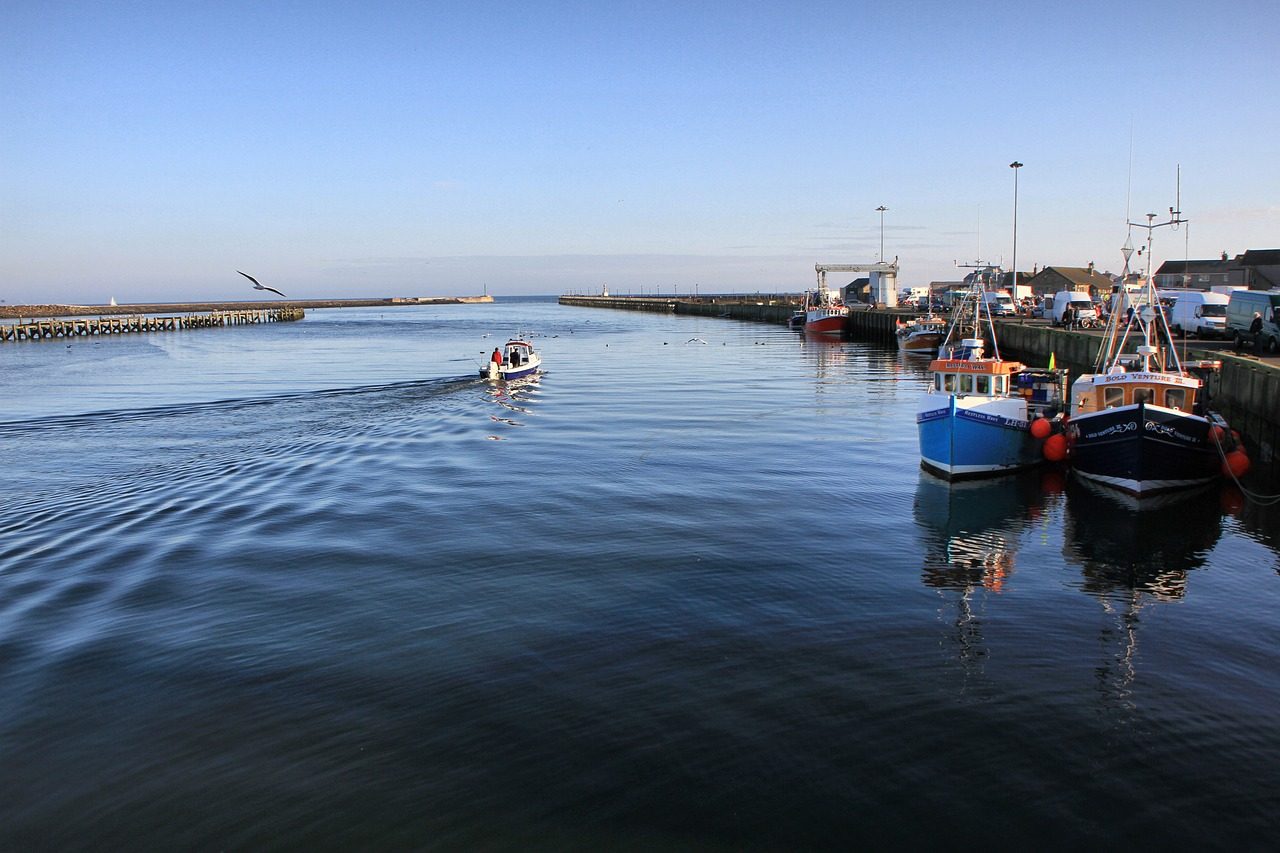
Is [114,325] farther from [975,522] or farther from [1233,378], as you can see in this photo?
[1233,378]

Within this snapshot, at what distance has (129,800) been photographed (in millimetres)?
9273

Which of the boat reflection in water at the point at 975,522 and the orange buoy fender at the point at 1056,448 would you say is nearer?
the boat reflection in water at the point at 975,522

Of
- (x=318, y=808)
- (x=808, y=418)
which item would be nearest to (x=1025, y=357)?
(x=808, y=418)

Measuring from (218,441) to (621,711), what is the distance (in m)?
24.2

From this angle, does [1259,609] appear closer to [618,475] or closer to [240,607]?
[618,475]

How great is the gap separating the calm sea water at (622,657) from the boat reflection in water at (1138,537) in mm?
123

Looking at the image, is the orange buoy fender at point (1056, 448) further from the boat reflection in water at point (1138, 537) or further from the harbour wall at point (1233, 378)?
the harbour wall at point (1233, 378)

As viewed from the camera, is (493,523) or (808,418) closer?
(493,523)

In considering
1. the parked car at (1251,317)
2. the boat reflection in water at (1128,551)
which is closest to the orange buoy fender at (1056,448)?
the boat reflection in water at (1128,551)

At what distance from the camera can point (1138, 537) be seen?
1952 centimetres

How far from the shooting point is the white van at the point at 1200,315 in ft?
139

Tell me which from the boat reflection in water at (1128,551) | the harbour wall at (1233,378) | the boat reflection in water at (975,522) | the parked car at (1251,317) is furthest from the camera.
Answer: the parked car at (1251,317)

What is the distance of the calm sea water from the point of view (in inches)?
357

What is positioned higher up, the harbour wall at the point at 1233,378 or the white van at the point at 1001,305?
the white van at the point at 1001,305
